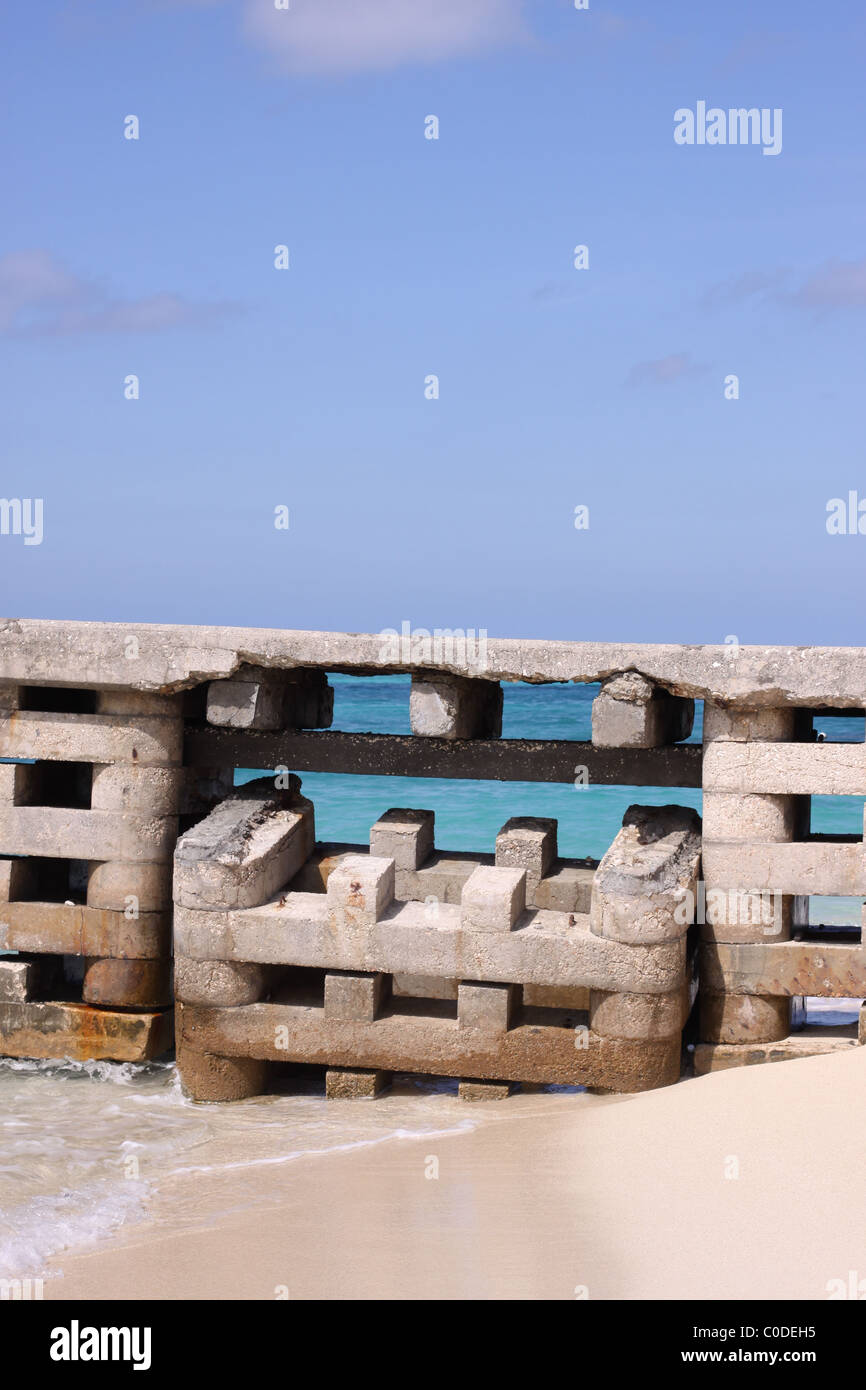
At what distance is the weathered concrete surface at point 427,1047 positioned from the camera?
19.6 ft

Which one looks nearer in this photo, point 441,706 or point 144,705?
point 441,706

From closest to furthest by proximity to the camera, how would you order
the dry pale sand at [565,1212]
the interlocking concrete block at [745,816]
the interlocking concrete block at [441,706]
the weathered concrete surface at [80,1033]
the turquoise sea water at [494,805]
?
the dry pale sand at [565,1212]
the interlocking concrete block at [745,816]
the interlocking concrete block at [441,706]
the weathered concrete surface at [80,1033]
the turquoise sea water at [494,805]

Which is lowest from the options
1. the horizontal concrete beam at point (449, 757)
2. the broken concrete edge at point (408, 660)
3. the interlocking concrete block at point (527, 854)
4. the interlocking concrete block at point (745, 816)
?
the interlocking concrete block at point (527, 854)

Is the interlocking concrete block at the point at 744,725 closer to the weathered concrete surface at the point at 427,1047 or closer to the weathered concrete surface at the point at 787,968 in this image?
the weathered concrete surface at the point at 787,968

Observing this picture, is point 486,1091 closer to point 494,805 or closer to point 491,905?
point 491,905

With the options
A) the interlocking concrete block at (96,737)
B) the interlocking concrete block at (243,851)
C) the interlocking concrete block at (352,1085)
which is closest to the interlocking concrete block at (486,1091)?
the interlocking concrete block at (352,1085)

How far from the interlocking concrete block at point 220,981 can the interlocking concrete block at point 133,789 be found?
0.85 meters

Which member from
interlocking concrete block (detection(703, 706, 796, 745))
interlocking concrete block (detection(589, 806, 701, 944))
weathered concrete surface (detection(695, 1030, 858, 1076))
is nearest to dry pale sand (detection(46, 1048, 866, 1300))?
weathered concrete surface (detection(695, 1030, 858, 1076))

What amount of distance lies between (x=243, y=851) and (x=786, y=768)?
2.42m

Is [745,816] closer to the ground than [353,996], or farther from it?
farther from it

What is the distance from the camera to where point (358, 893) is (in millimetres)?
6102

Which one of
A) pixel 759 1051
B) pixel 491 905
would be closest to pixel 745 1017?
pixel 759 1051
